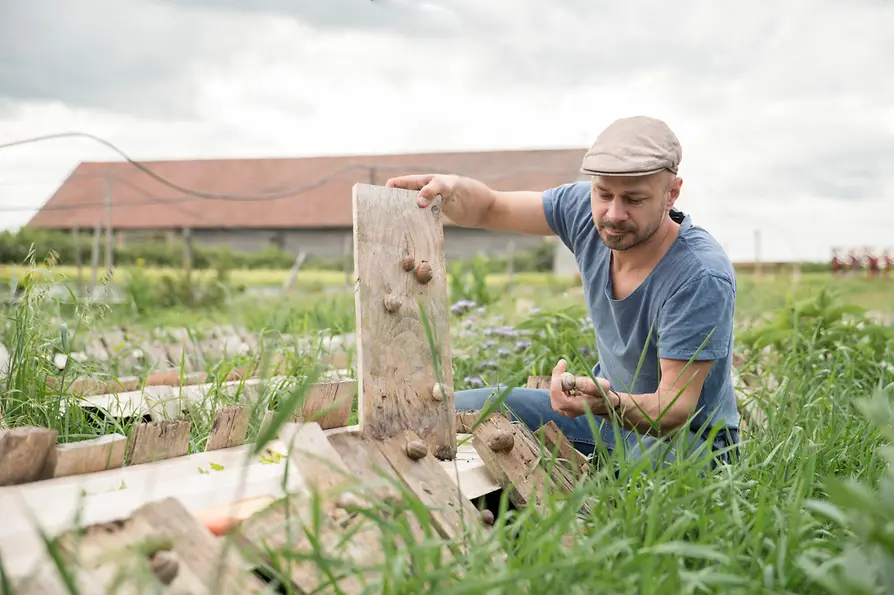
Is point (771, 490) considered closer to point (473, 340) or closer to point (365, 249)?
point (365, 249)

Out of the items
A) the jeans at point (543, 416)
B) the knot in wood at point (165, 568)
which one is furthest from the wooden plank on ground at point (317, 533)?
the jeans at point (543, 416)

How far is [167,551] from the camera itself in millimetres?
1322

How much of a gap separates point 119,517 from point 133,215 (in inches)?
1168

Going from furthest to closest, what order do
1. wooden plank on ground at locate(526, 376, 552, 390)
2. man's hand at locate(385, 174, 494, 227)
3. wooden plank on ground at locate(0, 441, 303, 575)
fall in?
1. wooden plank on ground at locate(526, 376, 552, 390)
2. man's hand at locate(385, 174, 494, 227)
3. wooden plank on ground at locate(0, 441, 303, 575)

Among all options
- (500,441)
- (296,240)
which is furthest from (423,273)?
(296,240)

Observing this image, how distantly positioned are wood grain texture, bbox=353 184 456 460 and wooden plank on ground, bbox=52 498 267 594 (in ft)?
1.87

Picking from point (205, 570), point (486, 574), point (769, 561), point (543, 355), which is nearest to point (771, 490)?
point (769, 561)

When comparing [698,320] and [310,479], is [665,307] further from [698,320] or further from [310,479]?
[310,479]

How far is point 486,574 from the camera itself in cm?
134

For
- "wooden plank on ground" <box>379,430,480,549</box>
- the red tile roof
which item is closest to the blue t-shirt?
"wooden plank on ground" <box>379,430,480,549</box>

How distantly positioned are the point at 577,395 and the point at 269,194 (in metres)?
26.0

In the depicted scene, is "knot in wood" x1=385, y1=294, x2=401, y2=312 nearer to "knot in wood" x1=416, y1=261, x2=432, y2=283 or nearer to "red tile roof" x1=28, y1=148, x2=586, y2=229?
"knot in wood" x1=416, y1=261, x2=432, y2=283

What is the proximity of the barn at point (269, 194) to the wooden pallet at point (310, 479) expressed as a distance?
2246 centimetres

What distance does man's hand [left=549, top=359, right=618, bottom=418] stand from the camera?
2.01 m
